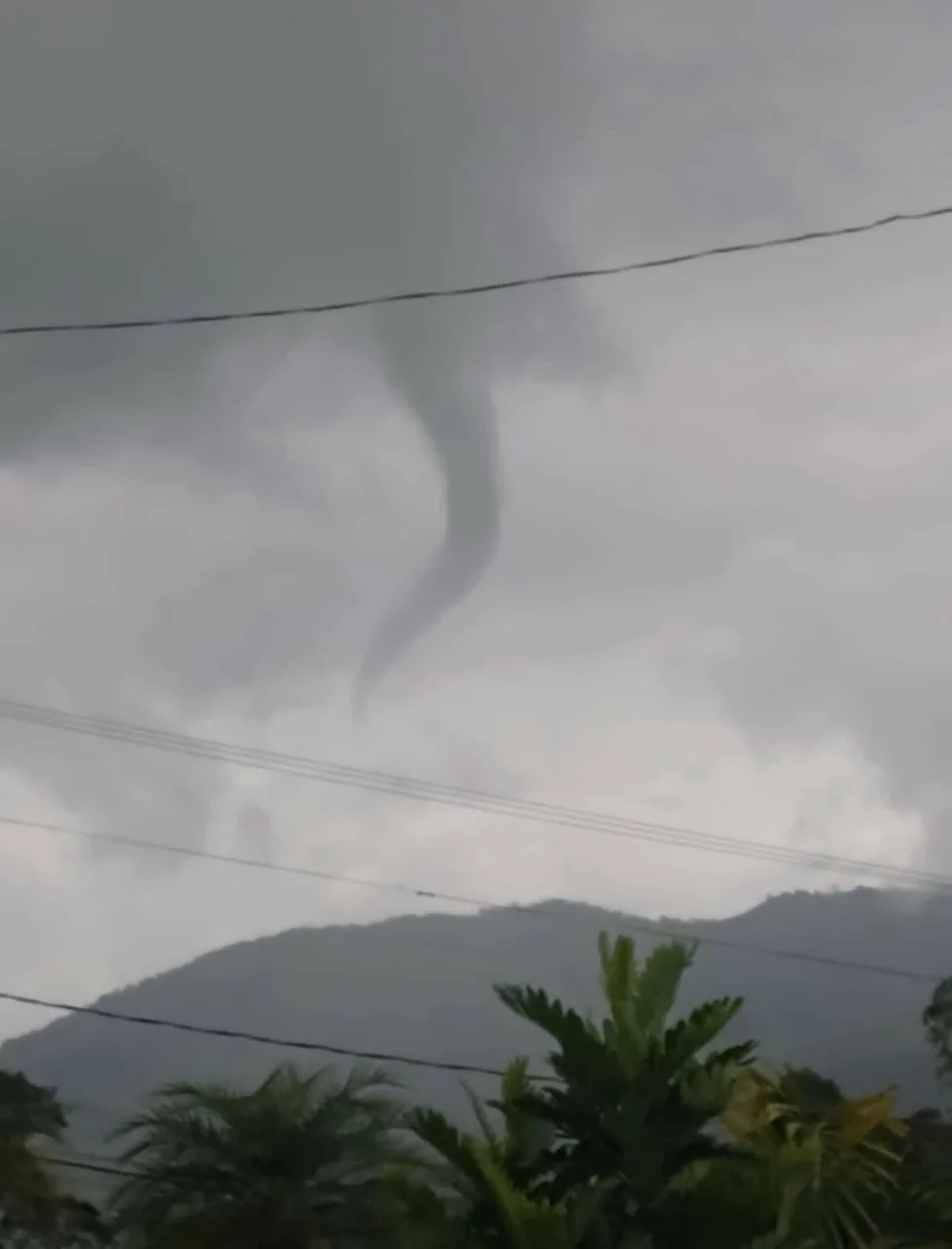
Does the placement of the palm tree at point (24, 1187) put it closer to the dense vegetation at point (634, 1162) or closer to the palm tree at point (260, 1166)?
the palm tree at point (260, 1166)

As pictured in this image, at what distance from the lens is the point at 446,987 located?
415 feet

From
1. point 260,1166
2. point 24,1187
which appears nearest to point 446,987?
point 24,1187

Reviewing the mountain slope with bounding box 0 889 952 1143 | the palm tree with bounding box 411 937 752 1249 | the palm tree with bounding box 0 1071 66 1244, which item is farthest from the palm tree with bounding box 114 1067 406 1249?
the mountain slope with bounding box 0 889 952 1143

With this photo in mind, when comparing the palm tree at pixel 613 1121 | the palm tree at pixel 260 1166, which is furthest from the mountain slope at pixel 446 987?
the palm tree at pixel 613 1121

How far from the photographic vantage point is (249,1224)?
1267 centimetres

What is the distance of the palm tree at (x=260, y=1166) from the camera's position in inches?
500

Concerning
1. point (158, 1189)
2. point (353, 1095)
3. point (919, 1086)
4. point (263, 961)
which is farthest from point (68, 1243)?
point (263, 961)

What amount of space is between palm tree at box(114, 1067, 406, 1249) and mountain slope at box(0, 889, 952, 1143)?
6633 centimetres

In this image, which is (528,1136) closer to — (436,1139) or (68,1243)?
(436,1139)

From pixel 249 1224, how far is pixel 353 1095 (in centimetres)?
202

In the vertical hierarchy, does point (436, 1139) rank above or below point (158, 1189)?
above

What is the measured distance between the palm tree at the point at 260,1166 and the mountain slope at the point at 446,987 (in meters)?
66.3

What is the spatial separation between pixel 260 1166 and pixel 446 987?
11730 centimetres

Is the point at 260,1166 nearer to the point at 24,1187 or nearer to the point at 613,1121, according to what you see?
the point at 24,1187
